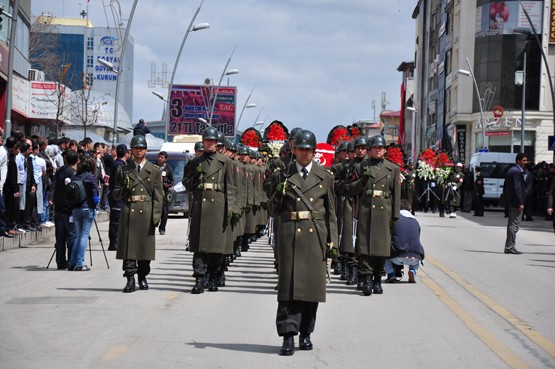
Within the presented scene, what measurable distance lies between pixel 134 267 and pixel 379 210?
130 inches

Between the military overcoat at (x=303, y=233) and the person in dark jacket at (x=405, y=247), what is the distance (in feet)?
20.1

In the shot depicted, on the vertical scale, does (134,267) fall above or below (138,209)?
below

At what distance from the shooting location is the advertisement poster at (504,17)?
7462 centimetres

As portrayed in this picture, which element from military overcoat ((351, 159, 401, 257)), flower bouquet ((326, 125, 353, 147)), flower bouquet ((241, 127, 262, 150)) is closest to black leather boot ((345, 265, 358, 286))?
military overcoat ((351, 159, 401, 257))

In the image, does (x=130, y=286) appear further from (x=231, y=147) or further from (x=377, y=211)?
Answer: (x=231, y=147)

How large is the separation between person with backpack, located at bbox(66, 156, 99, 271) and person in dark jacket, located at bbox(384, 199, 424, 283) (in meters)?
4.62

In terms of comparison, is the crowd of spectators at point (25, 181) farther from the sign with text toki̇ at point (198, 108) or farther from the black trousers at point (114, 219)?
the sign with text toki̇ at point (198, 108)

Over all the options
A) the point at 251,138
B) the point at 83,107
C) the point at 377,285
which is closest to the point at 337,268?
the point at 377,285

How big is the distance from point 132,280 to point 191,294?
80 cm

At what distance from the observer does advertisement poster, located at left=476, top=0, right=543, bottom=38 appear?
7462 cm

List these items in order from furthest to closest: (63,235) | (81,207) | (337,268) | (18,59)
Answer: (18,59) < (337,268) < (63,235) < (81,207)

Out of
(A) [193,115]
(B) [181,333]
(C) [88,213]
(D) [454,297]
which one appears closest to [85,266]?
(C) [88,213]

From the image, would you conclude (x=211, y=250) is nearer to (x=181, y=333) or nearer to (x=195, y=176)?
(x=195, y=176)

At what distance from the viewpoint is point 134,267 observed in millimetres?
14938
